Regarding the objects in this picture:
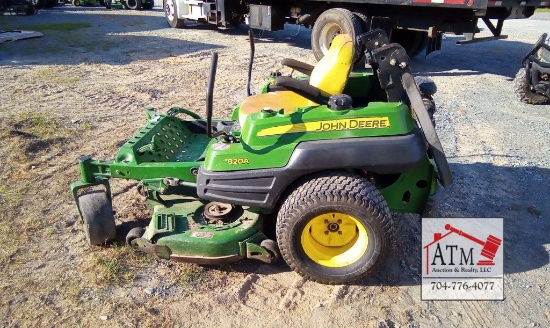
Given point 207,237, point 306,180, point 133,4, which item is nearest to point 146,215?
point 207,237

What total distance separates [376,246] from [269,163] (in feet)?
2.61

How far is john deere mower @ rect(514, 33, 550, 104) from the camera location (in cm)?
619

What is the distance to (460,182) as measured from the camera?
167 inches

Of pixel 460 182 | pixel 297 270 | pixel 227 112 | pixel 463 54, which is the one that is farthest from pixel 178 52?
pixel 297 270

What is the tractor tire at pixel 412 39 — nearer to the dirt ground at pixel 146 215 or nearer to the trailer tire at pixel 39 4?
the dirt ground at pixel 146 215

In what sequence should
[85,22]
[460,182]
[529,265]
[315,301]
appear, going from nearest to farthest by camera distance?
[315,301] → [529,265] → [460,182] → [85,22]

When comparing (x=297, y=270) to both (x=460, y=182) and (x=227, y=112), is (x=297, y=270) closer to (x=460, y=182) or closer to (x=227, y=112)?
(x=460, y=182)

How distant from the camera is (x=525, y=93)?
21.4 feet

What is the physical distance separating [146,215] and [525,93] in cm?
543

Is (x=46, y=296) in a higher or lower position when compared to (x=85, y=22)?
lower

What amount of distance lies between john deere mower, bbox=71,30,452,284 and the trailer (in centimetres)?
332

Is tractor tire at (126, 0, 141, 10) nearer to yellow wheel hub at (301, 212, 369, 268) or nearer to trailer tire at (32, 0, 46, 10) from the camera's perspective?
trailer tire at (32, 0, 46, 10)

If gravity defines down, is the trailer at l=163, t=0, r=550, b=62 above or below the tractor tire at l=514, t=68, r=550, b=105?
above

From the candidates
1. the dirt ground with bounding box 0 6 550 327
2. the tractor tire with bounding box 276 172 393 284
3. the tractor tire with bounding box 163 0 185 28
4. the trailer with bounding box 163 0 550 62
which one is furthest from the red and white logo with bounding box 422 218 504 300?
the tractor tire with bounding box 163 0 185 28
